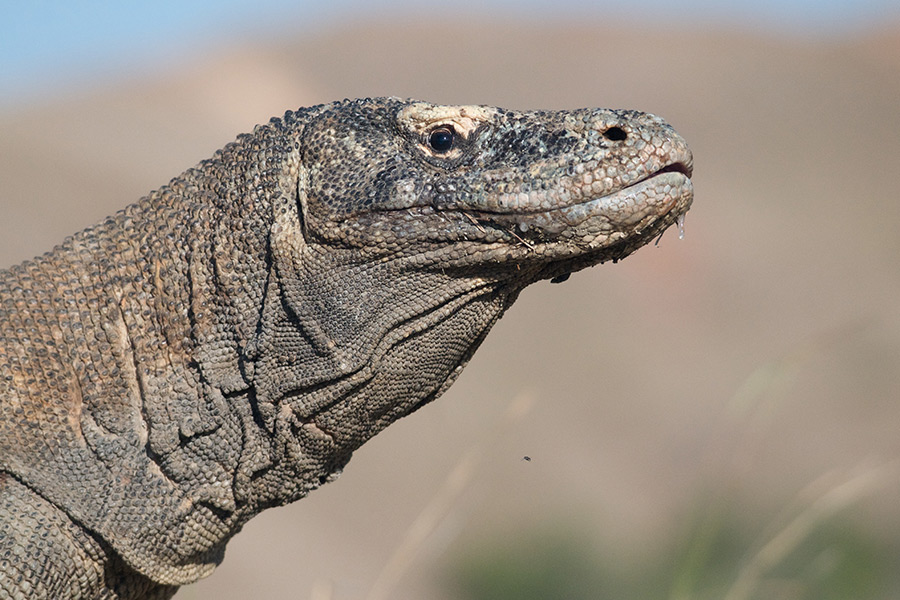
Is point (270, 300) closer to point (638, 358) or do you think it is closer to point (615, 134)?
point (615, 134)

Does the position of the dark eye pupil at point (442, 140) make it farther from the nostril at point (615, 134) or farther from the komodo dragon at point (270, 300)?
the nostril at point (615, 134)

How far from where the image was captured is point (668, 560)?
15.8 metres

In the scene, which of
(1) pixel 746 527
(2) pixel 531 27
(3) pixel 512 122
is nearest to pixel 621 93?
(2) pixel 531 27

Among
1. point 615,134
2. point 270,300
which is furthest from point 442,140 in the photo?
point 270,300

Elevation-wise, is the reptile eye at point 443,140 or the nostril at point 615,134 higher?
the nostril at point 615,134

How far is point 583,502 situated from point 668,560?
6.64m

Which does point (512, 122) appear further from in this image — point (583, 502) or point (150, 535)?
point (583, 502)

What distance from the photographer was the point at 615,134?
425cm

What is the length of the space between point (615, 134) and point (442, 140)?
2.36 ft

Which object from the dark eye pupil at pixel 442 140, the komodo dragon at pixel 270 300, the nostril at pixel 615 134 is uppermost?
the nostril at pixel 615 134

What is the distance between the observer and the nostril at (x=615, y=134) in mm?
4234

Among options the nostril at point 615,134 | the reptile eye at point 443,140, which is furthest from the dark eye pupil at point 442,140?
the nostril at point 615,134

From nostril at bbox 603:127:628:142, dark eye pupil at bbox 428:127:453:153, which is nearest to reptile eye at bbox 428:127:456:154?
dark eye pupil at bbox 428:127:453:153

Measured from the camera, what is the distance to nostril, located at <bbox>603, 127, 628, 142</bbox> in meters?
4.23
